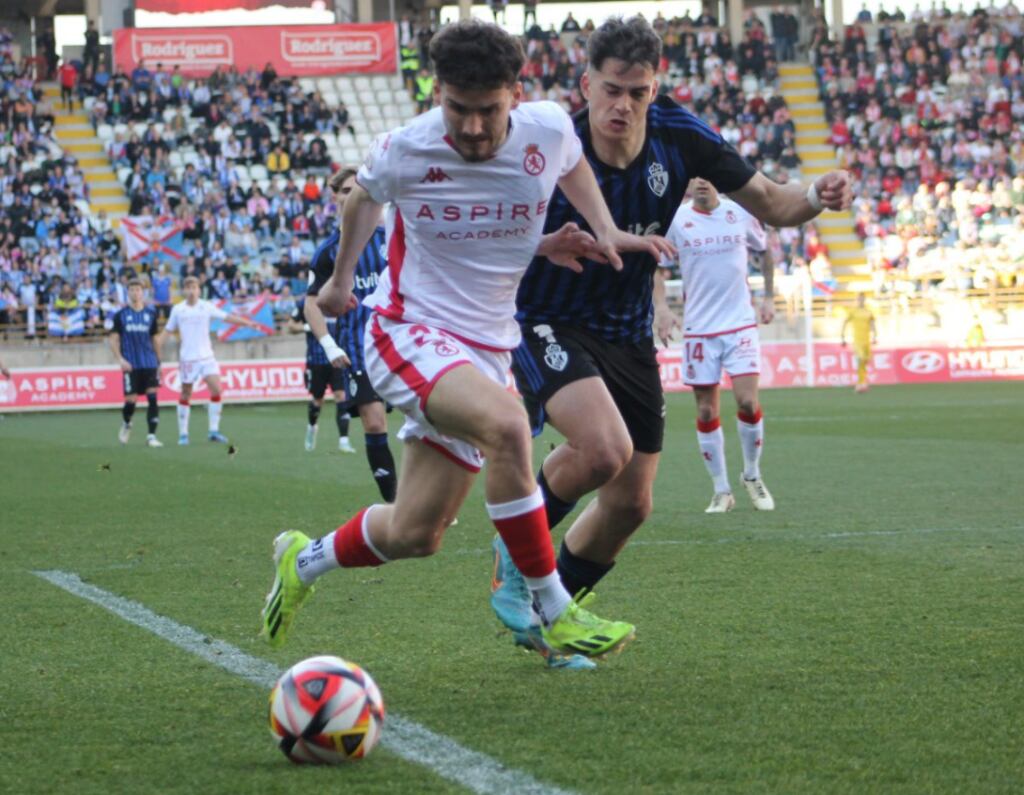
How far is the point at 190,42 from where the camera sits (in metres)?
42.8

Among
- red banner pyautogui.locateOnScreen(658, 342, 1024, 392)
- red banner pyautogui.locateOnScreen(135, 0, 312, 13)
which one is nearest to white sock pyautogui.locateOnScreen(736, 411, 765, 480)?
red banner pyautogui.locateOnScreen(658, 342, 1024, 392)

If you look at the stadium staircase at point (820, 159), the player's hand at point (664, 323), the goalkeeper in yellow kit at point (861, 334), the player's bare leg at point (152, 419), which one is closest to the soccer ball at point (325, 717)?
the player's hand at point (664, 323)

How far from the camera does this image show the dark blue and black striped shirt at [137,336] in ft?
72.1

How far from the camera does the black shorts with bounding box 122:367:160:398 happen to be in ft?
72.6

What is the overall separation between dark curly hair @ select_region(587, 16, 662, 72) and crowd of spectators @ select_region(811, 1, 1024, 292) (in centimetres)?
3088

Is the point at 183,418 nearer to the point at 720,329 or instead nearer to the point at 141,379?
the point at 141,379

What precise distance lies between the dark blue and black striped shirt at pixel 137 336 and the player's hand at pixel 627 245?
17.4 metres

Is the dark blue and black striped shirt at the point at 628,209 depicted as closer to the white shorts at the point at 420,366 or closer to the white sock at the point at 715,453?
the white shorts at the point at 420,366

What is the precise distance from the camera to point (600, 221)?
548 cm

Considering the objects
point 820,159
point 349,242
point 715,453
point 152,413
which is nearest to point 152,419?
point 152,413

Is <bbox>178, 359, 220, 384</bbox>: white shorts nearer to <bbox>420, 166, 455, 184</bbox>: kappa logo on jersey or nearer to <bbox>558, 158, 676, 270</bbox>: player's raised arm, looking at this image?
<bbox>558, 158, 676, 270</bbox>: player's raised arm

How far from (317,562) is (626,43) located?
2.13 metres

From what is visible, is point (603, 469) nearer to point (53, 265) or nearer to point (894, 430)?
point (894, 430)

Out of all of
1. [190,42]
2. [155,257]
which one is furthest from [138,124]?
[155,257]
